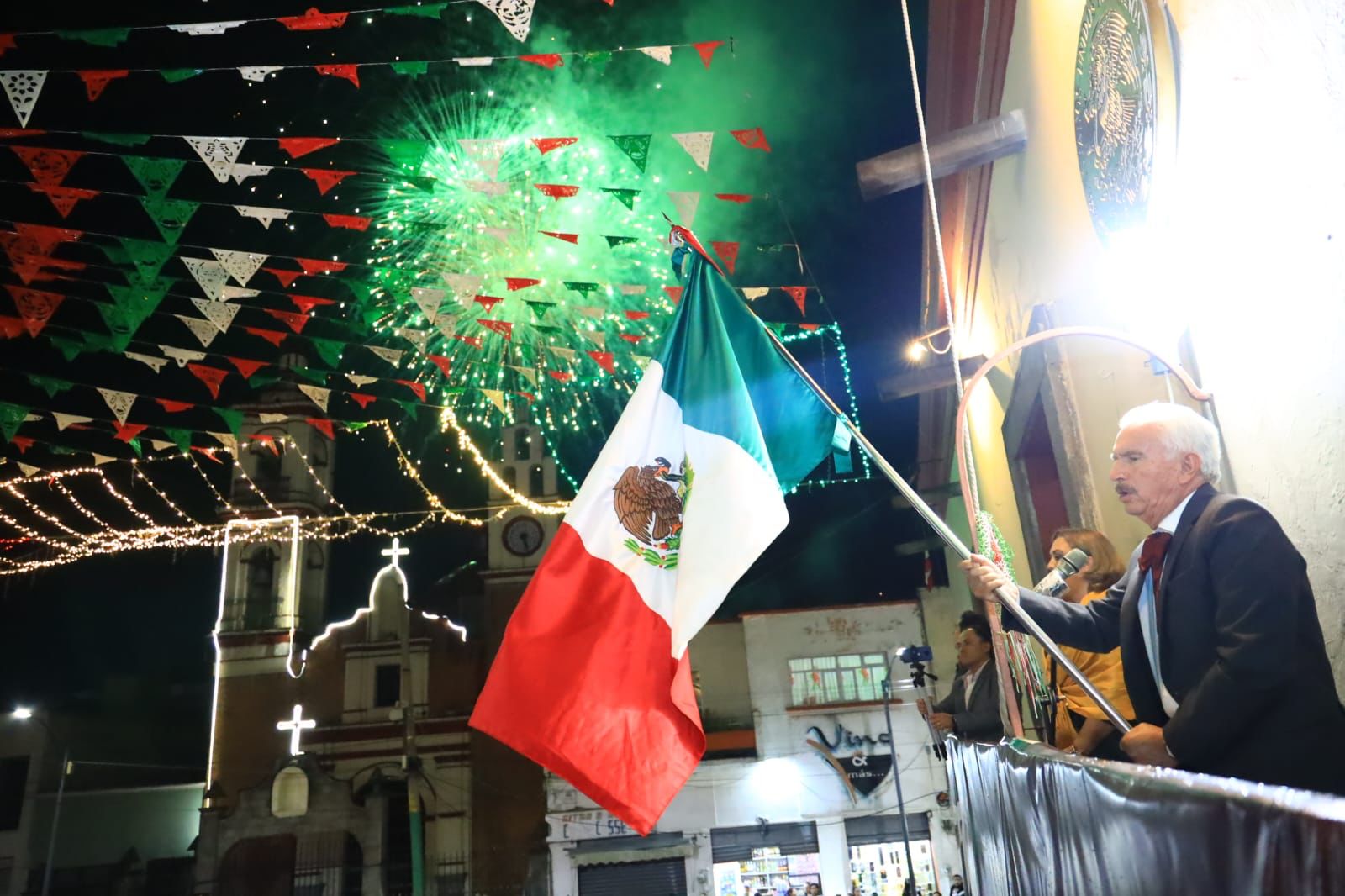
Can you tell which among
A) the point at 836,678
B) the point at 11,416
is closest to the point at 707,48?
the point at 11,416

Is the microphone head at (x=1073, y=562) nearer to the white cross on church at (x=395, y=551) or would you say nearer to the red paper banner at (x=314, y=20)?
the red paper banner at (x=314, y=20)

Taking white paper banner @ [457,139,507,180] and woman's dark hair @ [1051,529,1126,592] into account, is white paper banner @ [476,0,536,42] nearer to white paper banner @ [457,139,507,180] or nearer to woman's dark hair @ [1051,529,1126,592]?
white paper banner @ [457,139,507,180]

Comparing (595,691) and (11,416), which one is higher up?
(11,416)

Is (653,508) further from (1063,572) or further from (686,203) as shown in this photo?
(686,203)

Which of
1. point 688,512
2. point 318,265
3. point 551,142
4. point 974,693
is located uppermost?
point 551,142

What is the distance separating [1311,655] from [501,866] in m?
25.8

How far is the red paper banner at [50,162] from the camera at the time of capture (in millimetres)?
6195

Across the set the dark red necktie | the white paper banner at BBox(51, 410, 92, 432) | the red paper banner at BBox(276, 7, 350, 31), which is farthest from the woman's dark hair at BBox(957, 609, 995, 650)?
the white paper banner at BBox(51, 410, 92, 432)

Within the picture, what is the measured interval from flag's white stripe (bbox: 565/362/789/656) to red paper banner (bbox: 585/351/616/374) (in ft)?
20.4

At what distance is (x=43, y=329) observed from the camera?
27.0ft

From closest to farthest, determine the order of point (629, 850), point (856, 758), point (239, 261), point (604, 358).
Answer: point (239, 261)
point (604, 358)
point (629, 850)
point (856, 758)

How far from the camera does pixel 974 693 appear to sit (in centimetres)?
480

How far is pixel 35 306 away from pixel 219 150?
3017 millimetres

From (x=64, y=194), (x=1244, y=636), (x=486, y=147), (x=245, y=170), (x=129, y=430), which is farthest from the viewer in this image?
(x=129, y=430)
